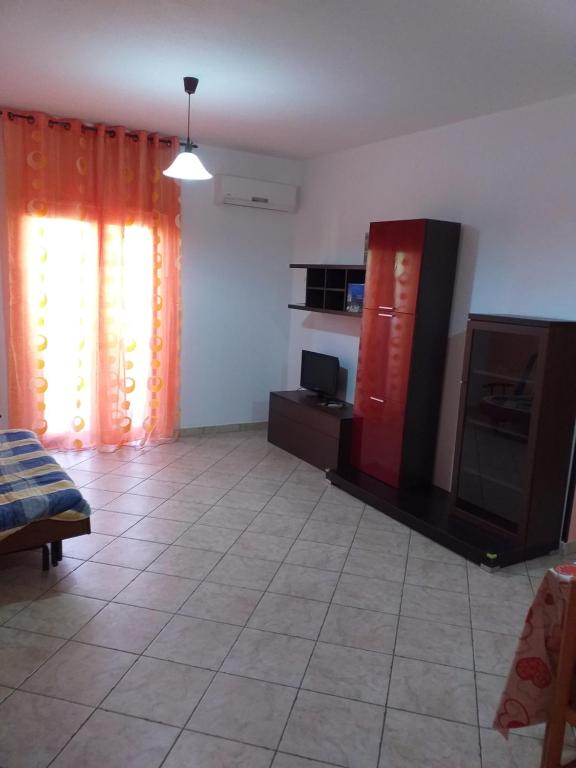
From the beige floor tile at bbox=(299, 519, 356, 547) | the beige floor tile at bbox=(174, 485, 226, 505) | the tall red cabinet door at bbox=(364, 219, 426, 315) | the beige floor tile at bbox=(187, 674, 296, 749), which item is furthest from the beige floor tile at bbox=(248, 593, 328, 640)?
the tall red cabinet door at bbox=(364, 219, 426, 315)

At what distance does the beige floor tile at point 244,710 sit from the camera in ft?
6.37

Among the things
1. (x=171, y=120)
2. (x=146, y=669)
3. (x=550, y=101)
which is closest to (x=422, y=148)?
(x=550, y=101)

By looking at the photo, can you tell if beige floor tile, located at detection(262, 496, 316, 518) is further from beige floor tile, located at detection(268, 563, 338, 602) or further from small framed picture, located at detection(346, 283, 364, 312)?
small framed picture, located at detection(346, 283, 364, 312)

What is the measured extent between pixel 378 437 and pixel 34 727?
9.13ft

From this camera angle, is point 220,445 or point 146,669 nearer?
point 146,669

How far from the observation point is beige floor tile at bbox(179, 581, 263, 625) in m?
2.60

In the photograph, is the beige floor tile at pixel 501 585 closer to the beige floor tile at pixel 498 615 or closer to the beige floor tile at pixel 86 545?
the beige floor tile at pixel 498 615

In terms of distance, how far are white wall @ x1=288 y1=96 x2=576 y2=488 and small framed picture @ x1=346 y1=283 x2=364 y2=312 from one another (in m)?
0.28

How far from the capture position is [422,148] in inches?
163

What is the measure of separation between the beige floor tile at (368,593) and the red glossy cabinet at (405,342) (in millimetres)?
1135

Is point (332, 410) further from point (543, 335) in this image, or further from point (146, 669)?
point (146, 669)

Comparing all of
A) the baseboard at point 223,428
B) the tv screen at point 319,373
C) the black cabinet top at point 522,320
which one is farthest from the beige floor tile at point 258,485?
the black cabinet top at point 522,320

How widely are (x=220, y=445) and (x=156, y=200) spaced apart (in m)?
2.19

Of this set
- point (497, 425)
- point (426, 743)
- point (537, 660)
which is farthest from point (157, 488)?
point (537, 660)
